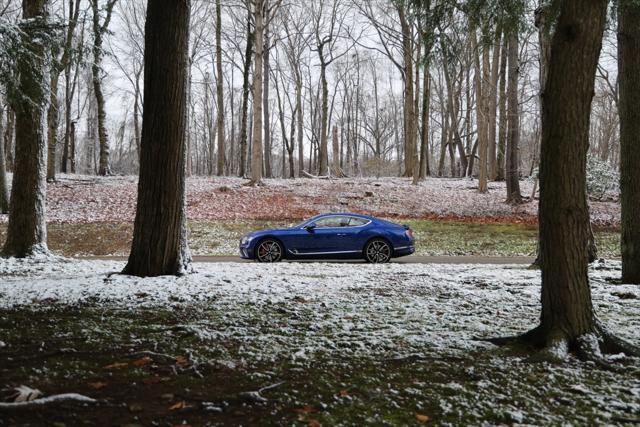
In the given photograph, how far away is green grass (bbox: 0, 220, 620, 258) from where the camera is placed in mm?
15133

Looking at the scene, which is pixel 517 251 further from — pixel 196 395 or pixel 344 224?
pixel 196 395

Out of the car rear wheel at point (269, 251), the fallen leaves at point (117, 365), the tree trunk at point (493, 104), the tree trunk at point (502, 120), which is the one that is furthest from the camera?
the tree trunk at point (502, 120)

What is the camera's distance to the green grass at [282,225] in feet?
49.6

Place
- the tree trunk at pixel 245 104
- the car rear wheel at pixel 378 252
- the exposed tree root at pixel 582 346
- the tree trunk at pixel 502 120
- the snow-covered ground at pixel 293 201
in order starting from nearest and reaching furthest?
the exposed tree root at pixel 582 346
the car rear wheel at pixel 378 252
the snow-covered ground at pixel 293 201
the tree trunk at pixel 502 120
the tree trunk at pixel 245 104

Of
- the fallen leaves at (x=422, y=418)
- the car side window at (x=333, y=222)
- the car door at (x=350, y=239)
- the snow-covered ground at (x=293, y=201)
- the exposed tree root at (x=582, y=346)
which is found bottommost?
the fallen leaves at (x=422, y=418)

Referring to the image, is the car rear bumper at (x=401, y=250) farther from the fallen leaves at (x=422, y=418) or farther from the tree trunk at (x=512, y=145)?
the tree trunk at (x=512, y=145)

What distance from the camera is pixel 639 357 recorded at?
161 inches

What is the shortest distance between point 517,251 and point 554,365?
39.6ft

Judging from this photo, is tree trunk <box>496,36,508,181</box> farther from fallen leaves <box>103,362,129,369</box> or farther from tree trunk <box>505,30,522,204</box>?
fallen leaves <box>103,362,129,369</box>

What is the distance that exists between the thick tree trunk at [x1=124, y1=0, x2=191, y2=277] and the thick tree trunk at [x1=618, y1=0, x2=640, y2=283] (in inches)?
273

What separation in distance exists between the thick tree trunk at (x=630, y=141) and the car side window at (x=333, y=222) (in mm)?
6607

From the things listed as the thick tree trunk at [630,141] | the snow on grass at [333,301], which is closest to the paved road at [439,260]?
the snow on grass at [333,301]

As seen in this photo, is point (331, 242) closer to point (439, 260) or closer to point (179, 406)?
point (439, 260)

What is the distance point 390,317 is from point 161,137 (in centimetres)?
449
